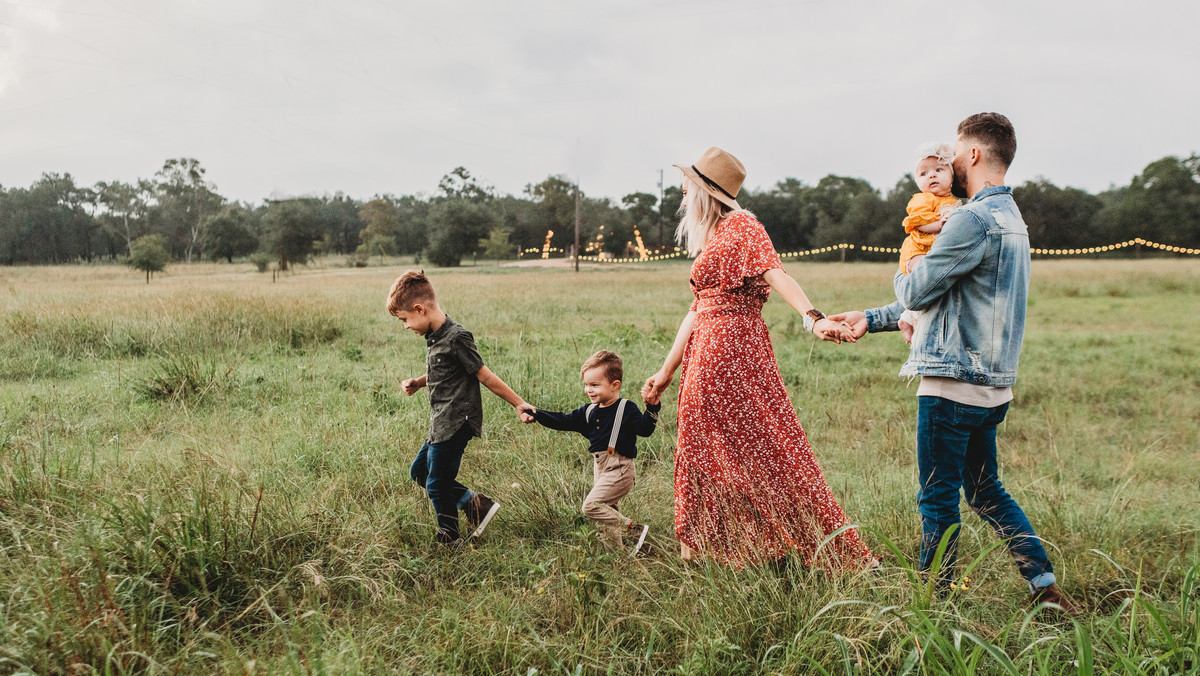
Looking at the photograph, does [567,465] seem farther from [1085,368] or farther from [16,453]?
[1085,368]

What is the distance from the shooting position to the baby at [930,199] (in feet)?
9.45

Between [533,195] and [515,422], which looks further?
[533,195]

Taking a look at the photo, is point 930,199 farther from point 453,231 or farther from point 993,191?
point 453,231

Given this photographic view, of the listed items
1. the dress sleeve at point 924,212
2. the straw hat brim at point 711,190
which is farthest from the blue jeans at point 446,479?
the dress sleeve at point 924,212

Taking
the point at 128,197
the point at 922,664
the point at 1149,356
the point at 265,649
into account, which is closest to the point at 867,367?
the point at 1149,356

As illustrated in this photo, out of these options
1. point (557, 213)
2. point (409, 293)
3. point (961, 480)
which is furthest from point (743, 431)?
point (557, 213)

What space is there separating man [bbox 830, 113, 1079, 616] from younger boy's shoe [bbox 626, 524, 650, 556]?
1.28 m

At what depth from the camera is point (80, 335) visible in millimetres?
9180

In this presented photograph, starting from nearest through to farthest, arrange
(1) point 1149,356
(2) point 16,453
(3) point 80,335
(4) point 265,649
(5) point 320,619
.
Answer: (4) point 265,649
(5) point 320,619
(2) point 16,453
(3) point 80,335
(1) point 1149,356

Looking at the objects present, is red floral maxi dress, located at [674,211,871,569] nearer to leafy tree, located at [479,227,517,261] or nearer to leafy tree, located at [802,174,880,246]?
leafy tree, located at [479,227,517,261]

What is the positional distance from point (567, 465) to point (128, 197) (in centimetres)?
3229

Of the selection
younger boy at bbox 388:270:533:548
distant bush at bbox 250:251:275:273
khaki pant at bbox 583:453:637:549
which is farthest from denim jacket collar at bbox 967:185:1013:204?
distant bush at bbox 250:251:275:273

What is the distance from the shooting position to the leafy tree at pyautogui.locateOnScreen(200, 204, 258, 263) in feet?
103

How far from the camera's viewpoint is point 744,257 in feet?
10.2
